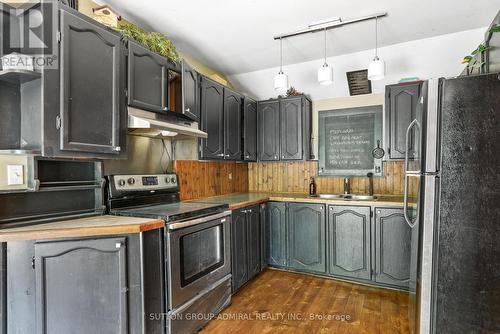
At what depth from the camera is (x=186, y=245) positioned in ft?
6.41

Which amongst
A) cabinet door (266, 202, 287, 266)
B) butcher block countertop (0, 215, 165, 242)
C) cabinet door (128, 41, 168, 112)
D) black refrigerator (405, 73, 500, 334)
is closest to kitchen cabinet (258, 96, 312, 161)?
cabinet door (266, 202, 287, 266)

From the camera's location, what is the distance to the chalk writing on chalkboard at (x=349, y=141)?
3375 millimetres

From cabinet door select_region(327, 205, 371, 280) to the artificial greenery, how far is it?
2.21 m

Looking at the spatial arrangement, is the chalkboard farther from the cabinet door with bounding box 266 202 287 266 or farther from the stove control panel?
the stove control panel

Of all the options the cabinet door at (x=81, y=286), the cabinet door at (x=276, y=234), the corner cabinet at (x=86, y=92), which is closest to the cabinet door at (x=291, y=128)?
the cabinet door at (x=276, y=234)

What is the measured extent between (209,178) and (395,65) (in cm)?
245

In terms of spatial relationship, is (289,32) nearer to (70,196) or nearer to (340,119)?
(340,119)

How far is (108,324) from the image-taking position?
1.57 metres

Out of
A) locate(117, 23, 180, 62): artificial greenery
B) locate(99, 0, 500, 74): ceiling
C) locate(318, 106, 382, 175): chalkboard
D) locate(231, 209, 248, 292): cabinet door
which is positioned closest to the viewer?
locate(117, 23, 180, 62): artificial greenery

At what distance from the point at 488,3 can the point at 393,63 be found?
3.01 ft

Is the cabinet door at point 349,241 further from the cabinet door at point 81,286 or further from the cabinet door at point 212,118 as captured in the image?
the cabinet door at point 81,286

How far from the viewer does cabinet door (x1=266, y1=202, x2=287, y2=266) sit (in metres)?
3.23

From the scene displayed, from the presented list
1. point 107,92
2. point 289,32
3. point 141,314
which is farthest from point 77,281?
point 289,32

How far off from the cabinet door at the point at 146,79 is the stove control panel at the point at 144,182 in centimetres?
57
